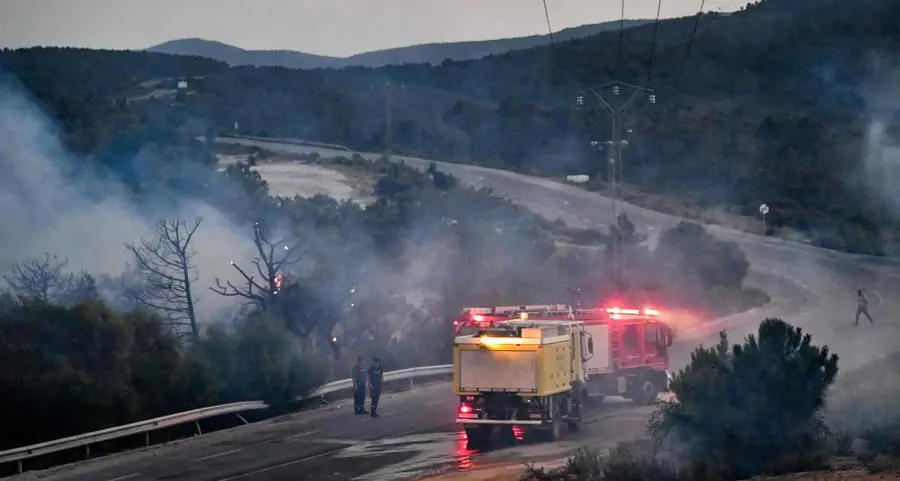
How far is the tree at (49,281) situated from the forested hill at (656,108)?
551 inches

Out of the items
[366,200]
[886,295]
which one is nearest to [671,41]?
[366,200]

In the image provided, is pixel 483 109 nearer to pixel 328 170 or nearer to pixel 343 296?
pixel 328 170

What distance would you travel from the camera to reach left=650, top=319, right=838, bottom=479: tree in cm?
1639

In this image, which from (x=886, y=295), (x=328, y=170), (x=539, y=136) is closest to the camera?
(x=886, y=295)

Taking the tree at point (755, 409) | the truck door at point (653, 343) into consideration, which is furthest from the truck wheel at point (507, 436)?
the truck door at point (653, 343)

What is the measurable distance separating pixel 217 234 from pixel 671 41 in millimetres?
Result: 94357

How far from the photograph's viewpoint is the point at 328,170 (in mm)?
72250

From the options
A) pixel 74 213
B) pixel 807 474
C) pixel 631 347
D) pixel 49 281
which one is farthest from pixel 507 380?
pixel 74 213

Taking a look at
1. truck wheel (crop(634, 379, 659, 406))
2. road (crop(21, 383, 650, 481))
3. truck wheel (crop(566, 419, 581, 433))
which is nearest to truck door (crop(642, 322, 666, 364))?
truck wheel (crop(634, 379, 659, 406))

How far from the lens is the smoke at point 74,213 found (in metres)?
40.9

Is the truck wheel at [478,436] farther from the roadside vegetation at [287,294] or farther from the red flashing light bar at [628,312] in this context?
the roadside vegetation at [287,294]

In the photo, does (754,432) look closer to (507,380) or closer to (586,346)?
(507,380)

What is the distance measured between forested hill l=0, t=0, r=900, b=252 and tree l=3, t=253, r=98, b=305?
14.0 metres

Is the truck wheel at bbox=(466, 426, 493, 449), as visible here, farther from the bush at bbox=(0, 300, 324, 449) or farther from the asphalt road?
the asphalt road
